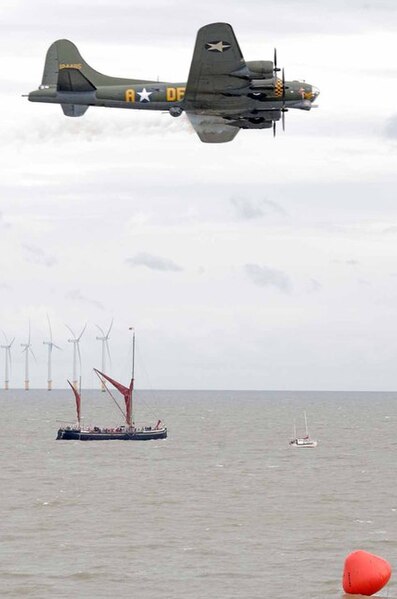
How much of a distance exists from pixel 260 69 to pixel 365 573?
1602 inches

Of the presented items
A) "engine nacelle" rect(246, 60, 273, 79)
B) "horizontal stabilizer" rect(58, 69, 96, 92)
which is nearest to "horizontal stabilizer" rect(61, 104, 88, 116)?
"horizontal stabilizer" rect(58, 69, 96, 92)

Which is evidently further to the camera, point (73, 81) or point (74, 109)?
point (74, 109)

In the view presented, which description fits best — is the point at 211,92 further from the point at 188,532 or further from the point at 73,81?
the point at 188,532

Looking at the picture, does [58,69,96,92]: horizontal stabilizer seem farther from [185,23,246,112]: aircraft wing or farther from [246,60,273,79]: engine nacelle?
[246,60,273,79]: engine nacelle

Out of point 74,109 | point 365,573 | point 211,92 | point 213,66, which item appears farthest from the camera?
point 365,573

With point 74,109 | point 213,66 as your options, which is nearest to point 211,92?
point 213,66

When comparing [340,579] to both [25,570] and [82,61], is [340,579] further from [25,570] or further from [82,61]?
[82,61]

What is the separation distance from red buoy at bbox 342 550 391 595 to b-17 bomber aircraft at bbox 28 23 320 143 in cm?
3469

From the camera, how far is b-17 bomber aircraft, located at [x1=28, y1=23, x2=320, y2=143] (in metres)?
81.9

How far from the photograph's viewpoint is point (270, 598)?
102 m

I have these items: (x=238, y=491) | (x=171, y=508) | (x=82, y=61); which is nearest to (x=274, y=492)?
(x=238, y=491)

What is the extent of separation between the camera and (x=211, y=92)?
84188 mm

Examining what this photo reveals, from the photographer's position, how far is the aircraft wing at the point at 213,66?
80.1 meters

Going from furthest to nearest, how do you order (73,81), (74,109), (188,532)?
(188,532) < (74,109) < (73,81)
